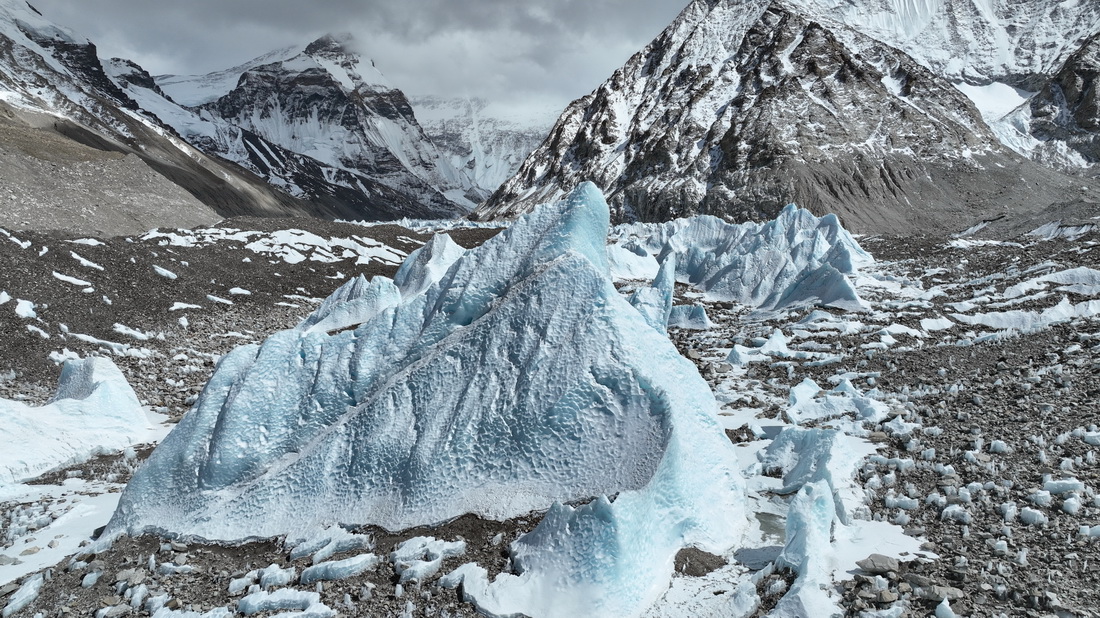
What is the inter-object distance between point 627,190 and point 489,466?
94431 millimetres

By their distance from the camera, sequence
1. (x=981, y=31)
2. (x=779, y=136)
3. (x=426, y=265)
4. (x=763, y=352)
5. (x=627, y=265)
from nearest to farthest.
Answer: (x=763, y=352), (x=426, y=265), (x=627, y=265), (x=779, y=136), (x=981, y=31)

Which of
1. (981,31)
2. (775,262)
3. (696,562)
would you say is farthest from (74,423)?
(981,31)

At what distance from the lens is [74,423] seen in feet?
37.5

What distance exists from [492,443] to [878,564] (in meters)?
4.12

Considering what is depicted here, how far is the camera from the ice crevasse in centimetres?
673

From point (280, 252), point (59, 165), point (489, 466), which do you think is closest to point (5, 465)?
point (489, 466)

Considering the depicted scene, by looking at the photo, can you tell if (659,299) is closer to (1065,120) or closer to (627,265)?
(627,265)

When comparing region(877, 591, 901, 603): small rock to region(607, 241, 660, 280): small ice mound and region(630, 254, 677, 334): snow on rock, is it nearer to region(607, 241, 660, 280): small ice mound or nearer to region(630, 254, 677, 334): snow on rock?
region(630, 254, 677, 334): snow on rock

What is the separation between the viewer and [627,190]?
99.5m

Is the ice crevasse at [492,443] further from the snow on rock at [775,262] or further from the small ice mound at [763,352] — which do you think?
the snow on rock at [775,262]

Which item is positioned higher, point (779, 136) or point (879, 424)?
point (779, 136)

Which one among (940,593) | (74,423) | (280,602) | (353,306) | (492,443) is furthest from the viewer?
(353,306)

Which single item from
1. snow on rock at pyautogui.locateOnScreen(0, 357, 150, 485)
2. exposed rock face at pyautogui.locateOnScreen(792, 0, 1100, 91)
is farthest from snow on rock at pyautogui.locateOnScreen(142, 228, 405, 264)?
exposed rock face at pyautogui.locateOnScreen(792, 0, 1100, 91)

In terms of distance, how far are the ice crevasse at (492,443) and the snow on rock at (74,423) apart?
3.28 metres
